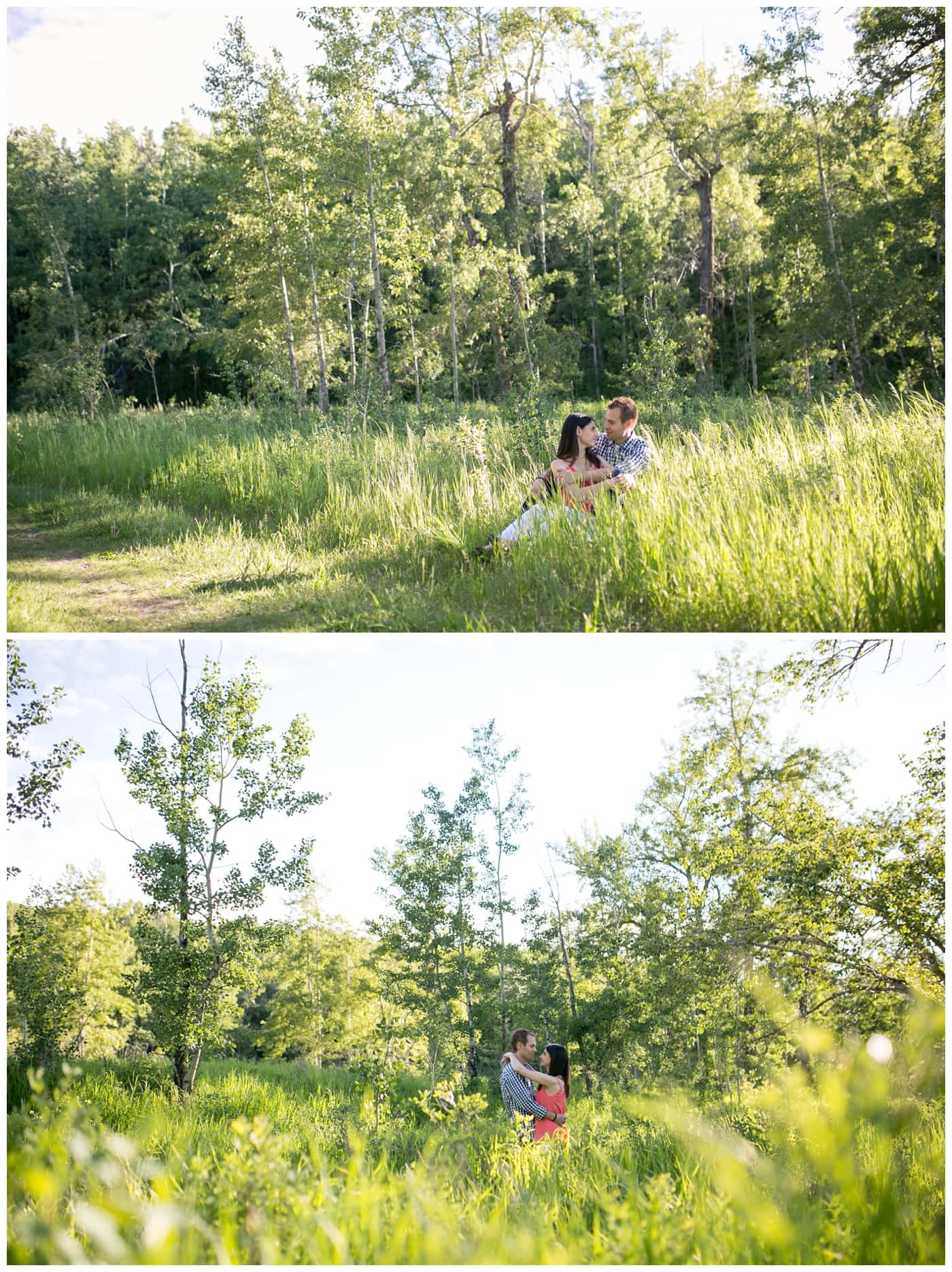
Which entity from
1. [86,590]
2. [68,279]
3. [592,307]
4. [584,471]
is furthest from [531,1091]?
[68,279]

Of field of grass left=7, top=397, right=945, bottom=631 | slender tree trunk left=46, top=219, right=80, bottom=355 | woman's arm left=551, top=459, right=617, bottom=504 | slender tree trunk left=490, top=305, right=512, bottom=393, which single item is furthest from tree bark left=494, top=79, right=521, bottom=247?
slender tree trunk left=46, top=219, right=80, bottom=355

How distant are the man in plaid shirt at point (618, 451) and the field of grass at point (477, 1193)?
4.07 meters

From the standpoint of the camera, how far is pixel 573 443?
20.7 feet

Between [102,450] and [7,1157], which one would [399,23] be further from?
[7,1157]

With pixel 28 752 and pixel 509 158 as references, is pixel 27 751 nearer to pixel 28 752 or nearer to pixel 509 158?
pixel 28 752

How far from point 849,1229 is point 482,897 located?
695 cm

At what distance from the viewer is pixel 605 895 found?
941 cm

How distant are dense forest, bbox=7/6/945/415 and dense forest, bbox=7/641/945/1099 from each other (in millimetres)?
4982

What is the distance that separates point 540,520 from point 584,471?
2.74 feet

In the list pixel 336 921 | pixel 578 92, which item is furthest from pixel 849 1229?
pixel 578 92

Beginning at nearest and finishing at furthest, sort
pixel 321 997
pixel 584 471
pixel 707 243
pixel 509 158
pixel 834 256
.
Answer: pixel 584 471 < pixel 321 997 < pixel 834 256 < pixel 509 158 < pixel 707 243

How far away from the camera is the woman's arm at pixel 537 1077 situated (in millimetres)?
5316

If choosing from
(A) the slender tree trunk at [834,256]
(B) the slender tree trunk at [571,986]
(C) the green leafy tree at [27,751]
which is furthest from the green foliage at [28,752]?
(A) the slender tree trunk at [834,256]

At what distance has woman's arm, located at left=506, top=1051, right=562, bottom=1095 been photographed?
5.32 m
